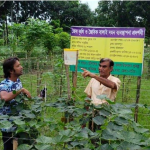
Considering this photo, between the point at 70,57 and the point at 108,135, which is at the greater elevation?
the point at 70,57

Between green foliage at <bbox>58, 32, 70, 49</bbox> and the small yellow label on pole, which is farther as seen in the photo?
green foliage at <bbox>58, 32, 70, 49</bbox>

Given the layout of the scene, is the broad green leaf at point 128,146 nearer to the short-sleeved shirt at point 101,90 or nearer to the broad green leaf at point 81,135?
the broad green leaf at point 81,135

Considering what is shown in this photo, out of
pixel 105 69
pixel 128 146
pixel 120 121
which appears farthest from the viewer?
pixel 105 69

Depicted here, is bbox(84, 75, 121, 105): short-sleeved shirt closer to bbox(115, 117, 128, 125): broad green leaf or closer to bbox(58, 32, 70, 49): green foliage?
bbox(115, 117, 128, 125): broad green leaf

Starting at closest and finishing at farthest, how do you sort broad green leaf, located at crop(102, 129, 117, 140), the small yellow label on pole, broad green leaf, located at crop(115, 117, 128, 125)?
broad green leaf, located at crop(102, 129, 117, 140)
broad green leaf, located at crop(115, 117, 128, 125)
the small yellow label on pole

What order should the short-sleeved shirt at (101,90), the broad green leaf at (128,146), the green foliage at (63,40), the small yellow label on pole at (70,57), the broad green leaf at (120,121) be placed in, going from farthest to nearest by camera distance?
the green foliage at (63,40) → the short-sleeved shirt at (101,90) → the small yellow label on pole at (70,57) → the broad green leaf at (120,121) → the broad green leaf at (128,146)

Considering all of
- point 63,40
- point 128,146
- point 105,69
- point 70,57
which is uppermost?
point 63,40

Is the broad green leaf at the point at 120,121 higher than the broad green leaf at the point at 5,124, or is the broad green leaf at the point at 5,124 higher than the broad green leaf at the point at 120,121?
the broad green leaf at the point at 120,121

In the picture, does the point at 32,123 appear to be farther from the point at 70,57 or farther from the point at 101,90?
the point at 101,90

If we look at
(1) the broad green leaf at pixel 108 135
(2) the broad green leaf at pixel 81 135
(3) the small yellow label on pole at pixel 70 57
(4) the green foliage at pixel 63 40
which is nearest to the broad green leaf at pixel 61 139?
(2) the broad green leaf at pixel 81 135

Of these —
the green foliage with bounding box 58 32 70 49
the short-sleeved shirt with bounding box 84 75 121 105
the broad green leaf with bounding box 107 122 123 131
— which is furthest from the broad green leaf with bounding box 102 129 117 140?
the green foliage with bounding box 58 32 70 49

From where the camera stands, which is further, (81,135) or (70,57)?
(70,57)

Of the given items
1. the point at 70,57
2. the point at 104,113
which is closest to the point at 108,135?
the point at 104,113

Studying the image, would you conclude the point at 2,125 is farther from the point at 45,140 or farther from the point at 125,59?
the point at 125,59
